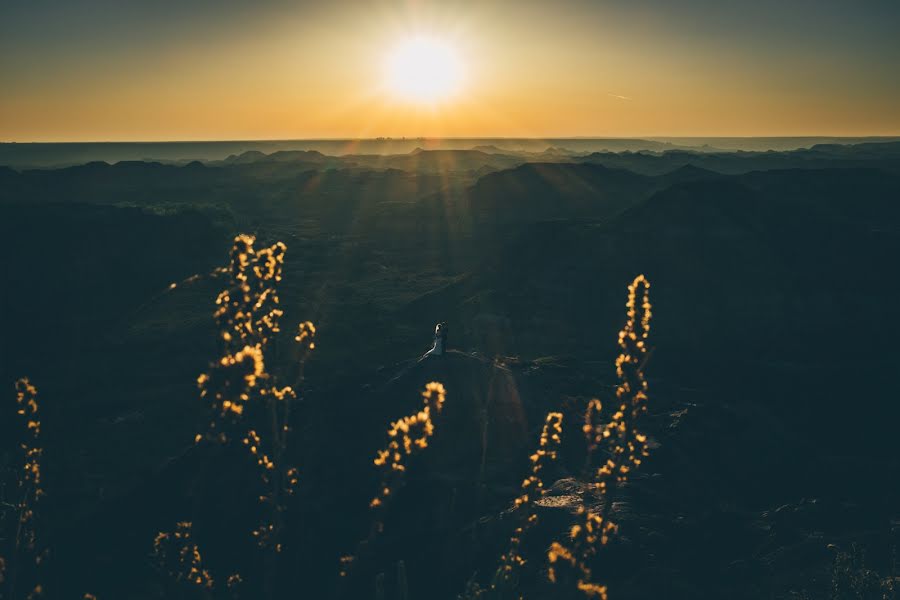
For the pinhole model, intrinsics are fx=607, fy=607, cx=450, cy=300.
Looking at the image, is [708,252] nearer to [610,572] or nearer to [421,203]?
[610,572]

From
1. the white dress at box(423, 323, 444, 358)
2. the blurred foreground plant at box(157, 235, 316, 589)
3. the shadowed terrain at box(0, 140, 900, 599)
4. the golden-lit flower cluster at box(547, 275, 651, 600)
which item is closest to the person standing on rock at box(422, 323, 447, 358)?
the white dress at box(423, 323, 444, 358)

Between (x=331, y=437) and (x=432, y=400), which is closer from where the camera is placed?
(x=432, y=400)

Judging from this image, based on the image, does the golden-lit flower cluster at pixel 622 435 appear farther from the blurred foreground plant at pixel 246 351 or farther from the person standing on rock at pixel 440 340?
the person standing on rock at pixel 440 340

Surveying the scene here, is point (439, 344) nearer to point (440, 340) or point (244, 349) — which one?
point (440, 340)

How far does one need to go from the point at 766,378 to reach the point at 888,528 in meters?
16.2

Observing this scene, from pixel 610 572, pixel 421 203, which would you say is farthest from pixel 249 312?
pixel 421 203

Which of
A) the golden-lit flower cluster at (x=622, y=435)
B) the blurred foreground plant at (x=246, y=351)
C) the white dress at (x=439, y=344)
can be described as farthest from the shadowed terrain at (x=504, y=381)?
the golden-lit flower cluster at (x=622, y=435)

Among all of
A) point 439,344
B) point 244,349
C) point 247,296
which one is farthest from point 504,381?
point 244,349

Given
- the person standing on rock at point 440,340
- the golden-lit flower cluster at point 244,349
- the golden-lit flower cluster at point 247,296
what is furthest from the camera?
the person standing on rock at point 440,340

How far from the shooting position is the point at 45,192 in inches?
5044

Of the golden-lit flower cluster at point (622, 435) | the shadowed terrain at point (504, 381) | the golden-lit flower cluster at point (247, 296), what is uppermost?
the golden-lit flower cluster at point (247, 296)

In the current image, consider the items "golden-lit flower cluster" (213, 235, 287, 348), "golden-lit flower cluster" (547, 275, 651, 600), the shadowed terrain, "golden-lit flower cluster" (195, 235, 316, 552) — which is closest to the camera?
"golden-lit flower cluster" (195, 235, 316, 552)

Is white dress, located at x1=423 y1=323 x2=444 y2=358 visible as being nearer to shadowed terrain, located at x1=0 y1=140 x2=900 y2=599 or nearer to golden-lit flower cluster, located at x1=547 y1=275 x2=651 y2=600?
shadowed terrain, located at x1=0 y1=140 x2=900 y2=599

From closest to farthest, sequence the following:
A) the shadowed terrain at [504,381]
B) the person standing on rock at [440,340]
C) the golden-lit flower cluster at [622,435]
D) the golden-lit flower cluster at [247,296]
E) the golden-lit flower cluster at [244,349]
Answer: the golden-lit flower cluster at [244,349], the golden-lit flower cluster at [247,296], the golden-lit flower cluster at [622,435], the shadowed terrain at [504,381], the person standing on rock at [440,340]
